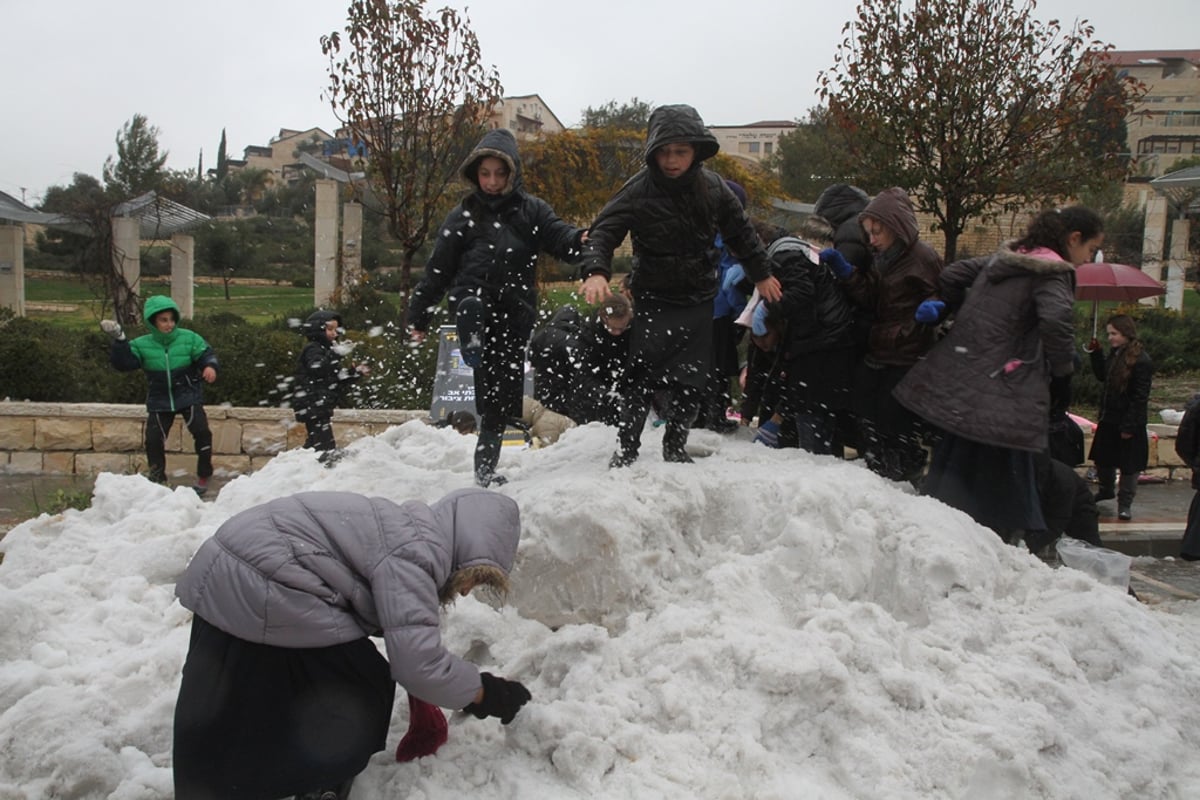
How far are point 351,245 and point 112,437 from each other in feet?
23.0

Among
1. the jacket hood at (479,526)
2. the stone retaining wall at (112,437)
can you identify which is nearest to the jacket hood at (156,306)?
the stone retaining wall at (112,437)

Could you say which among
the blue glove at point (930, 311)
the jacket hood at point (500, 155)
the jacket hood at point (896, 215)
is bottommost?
the blue glove at point (930, 311)

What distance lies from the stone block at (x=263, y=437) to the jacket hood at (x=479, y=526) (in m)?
6.62

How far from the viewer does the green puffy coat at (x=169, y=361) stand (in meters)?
7.41

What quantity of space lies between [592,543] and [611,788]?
3.22ft

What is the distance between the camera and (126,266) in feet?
51.3

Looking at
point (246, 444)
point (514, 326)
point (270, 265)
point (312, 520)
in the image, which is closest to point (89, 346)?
point (246, 444)

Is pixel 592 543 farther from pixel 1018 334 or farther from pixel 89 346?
pixel 89 346

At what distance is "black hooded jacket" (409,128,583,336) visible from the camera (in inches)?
177

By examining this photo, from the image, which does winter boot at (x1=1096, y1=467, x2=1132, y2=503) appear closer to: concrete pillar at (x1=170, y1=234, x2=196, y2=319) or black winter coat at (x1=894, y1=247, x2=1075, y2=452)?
black winter coat at (x1=894, y1=247, x2=1075, y2=452)

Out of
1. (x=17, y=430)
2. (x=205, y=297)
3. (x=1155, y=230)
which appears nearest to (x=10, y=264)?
(x=205, y=297)

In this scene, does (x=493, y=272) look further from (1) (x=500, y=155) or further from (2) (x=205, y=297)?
(2) (x=205, y=297)

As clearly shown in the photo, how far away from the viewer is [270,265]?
111ft

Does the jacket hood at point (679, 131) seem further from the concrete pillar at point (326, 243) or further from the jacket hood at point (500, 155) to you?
the concrete pillar at point (326, 243)
